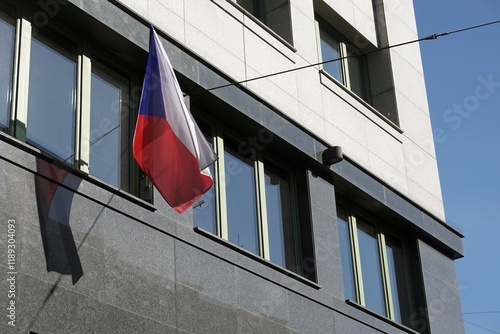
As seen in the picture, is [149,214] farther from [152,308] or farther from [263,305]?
[263,305]

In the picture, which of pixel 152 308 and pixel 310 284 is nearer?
pixel 152 308

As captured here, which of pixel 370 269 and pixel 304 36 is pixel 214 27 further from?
pixel 370 269

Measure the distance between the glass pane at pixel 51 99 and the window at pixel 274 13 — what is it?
6.67 metres

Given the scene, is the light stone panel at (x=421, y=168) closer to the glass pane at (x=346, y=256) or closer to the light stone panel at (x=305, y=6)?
the glass pane at (x=346, y=256)

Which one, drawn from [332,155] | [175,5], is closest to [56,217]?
[175,5]

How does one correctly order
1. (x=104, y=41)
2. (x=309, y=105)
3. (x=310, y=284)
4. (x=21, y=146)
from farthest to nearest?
(x=309, y=105) → (x=310, y=284) → (x=104, y=41) → (x=21, y=146)

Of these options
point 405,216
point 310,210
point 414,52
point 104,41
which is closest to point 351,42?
point 414,52

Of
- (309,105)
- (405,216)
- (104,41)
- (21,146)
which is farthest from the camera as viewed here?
(405,216)

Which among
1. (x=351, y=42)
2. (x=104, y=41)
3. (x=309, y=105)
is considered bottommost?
(x=104, y=41)

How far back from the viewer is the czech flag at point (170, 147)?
631 inches

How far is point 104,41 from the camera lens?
Result: 706 inches

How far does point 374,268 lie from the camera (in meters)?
23.3

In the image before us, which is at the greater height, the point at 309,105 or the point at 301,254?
the point at 309,105

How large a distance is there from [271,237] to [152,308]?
4830 millimetres
